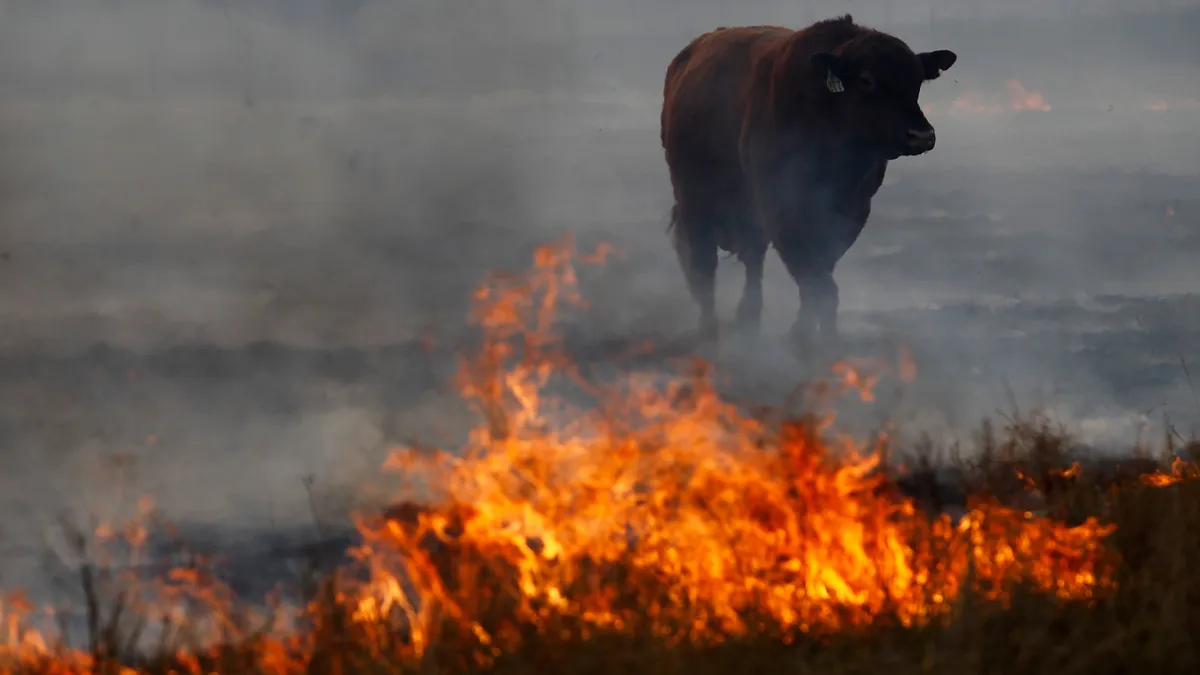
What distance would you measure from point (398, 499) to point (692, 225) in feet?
15.5

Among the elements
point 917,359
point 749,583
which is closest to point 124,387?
point 917,359

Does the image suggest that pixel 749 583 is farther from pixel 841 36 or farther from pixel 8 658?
pixel 841 36

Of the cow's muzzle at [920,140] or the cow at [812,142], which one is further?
the cow at [812,142]

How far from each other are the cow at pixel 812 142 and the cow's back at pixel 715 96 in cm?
2

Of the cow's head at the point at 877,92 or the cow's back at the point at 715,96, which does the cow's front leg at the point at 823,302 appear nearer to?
the cow's head at the point at 877,92

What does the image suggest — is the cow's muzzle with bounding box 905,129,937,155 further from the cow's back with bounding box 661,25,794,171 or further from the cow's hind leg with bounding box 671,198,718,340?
the cow's hind leg with bounding box 671,198,718,340

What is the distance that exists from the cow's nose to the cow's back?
1271 millimetres

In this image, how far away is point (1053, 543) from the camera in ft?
16.6

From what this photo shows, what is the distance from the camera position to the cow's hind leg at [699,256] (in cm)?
1052

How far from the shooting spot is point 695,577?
4793 millimetres

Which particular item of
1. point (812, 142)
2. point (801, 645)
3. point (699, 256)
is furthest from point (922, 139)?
point (801, 645)

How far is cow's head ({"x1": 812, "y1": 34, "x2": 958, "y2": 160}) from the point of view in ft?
29.3

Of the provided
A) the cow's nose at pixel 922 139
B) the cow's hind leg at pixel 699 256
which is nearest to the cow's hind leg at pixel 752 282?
the cow's hind leg at pixel 699 256

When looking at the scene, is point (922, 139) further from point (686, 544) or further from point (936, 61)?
point (686, 544)
